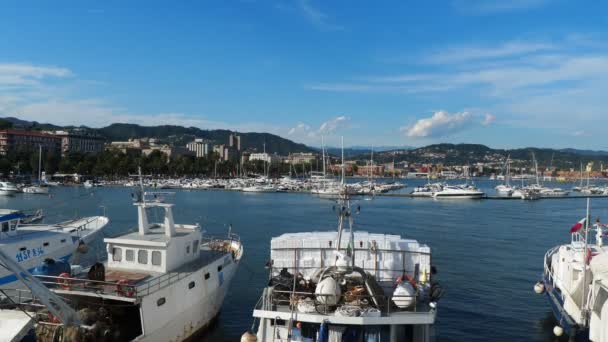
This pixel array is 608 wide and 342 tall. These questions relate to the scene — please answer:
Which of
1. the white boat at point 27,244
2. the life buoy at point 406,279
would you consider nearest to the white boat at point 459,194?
the white boat at point 27,244

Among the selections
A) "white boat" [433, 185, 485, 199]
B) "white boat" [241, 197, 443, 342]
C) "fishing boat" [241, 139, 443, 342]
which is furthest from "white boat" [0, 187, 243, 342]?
"white boat" [433, 185, 485, 199]

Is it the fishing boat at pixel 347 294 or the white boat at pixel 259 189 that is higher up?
the fishing boat at pixel 347 294

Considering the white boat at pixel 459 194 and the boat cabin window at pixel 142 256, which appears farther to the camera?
the white boat at pixel 459 194

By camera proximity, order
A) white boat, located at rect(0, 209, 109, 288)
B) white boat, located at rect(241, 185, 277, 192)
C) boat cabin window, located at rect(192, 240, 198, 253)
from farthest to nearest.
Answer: white boat, located at rect(241, 185, 277, 192) → white boat, located at rect(0, 209, 109, 288) → boat cabin window, located at rect(192, 240, 198, 253)

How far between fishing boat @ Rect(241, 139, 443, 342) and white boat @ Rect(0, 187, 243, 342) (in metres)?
4.64

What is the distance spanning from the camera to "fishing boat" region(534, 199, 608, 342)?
19973 millimetres

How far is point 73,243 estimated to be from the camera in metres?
33.7

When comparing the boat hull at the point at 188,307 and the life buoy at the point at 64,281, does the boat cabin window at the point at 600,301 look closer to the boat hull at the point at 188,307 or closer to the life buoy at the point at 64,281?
the boat hull at the point at 188,307

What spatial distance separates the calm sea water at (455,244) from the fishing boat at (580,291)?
1.92 m

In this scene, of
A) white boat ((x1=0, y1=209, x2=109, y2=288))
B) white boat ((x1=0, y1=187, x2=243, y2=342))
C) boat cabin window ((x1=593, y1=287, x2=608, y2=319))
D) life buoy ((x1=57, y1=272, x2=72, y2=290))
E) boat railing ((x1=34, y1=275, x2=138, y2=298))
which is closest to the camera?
white boat ((x1=0, y1=187, x2=243, y2=342))

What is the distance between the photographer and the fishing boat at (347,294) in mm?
15570

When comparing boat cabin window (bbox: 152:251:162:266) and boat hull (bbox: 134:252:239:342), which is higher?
boat cabin window (bbox: 152:251:162:266)

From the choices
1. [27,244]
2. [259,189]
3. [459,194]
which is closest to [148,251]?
[27,244]

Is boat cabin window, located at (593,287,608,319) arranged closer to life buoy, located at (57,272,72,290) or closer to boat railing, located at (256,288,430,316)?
boat railing, located at (256,288,430,316)
